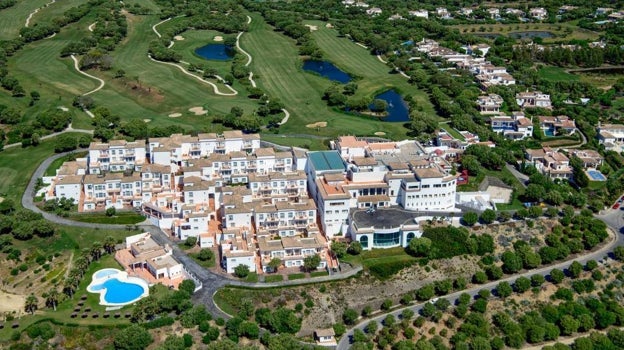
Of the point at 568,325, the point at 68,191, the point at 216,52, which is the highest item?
the point at 68,191

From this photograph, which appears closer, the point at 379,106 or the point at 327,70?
the point at 379,106

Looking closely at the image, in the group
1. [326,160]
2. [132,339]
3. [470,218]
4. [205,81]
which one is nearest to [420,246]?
→ [470,218]

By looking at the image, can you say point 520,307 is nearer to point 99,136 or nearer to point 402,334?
point 402,334

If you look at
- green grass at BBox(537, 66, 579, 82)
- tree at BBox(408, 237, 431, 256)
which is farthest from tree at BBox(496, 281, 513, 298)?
green grass at BBox(537, 66, 579, 82)

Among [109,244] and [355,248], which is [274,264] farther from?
[109,244]

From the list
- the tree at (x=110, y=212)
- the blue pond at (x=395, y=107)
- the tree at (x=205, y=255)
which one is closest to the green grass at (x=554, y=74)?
the blue pond at (x=395, y=107)

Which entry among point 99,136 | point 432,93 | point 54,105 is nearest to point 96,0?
point 54,105
